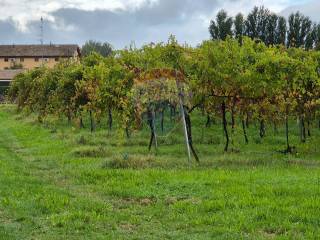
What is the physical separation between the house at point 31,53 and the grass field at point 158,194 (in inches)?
3248

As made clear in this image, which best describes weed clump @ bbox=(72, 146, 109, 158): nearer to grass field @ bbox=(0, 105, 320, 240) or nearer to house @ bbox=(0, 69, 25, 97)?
grass field @ bbox=(0, 105, 320, 240)

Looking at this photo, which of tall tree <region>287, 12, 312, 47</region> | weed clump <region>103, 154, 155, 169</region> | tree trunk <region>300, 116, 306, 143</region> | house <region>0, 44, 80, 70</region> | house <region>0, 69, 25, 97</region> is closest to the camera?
weed clump <region>103, 154, 155, 169</region>

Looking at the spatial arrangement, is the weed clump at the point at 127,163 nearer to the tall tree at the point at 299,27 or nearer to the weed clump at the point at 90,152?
the weed clump at the point at 90,152

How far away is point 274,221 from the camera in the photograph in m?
8.71

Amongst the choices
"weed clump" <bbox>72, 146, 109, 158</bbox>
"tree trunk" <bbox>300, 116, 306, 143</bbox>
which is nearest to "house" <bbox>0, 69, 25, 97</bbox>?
"tree trunk" <bbox>300, 116, 306, 143</bbox>

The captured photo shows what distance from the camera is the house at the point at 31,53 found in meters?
100

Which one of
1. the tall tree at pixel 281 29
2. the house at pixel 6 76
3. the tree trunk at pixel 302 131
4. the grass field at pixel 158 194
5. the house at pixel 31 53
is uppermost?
the house at pixel 31 53

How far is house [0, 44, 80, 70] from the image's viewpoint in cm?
10025

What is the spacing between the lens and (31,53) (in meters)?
102

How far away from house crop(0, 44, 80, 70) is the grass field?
82511 mm

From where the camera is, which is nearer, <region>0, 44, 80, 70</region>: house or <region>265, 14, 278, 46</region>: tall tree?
<region>265, 14, 278, 46</region>: tall tree

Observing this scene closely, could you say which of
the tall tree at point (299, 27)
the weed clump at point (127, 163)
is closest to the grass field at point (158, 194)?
the weed clump at point (127, 163)

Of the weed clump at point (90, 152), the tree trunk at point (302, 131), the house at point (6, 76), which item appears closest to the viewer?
the weed clump at point (90, 152)

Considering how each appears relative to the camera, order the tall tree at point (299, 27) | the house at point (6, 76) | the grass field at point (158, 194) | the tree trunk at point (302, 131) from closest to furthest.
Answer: the grass field at point (158, 194) < the tree trunk at point (302, 131) < the tall tree at point (299, 27) < the house at point (6, 76)
